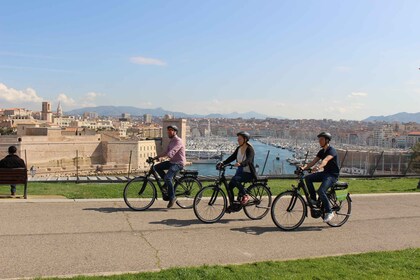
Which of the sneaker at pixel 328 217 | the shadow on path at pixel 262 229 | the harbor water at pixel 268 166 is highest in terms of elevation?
the sneaker at pixel 328 217

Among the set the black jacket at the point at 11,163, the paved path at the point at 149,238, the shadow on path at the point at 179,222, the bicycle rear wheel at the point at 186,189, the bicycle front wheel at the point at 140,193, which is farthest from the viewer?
the black jacket at the point at 11,163

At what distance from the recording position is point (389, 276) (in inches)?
203

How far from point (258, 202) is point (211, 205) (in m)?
0.98

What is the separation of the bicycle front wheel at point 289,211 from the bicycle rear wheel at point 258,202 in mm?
769

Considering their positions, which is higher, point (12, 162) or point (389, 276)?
point (12, 162)

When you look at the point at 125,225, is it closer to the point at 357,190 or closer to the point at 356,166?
the point at 357,190

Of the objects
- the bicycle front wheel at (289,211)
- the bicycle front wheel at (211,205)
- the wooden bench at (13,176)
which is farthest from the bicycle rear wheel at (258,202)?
the wooden bench at (13,176)

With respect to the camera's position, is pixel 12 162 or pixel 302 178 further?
pixel 12 162

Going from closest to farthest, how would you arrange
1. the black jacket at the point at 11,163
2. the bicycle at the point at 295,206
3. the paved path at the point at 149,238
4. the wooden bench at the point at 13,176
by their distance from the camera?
the paved path at the point at 149,238 < the bicycle at the point at 295,206 < the wooden bench at the point at 13,176 < the black jacket at the point at 11,163

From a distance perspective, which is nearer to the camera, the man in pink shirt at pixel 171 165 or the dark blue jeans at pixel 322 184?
the dark blue jeans at pixel 322 184

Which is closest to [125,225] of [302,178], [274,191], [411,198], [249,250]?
[249,250]

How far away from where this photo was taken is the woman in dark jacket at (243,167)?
318 inches

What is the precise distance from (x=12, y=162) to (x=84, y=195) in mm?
1821

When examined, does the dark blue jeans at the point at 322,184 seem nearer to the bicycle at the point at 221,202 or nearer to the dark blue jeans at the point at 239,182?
the bicycle at the point at 221,202
